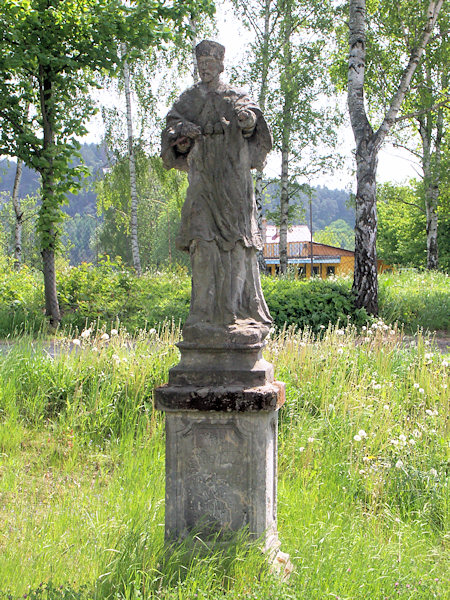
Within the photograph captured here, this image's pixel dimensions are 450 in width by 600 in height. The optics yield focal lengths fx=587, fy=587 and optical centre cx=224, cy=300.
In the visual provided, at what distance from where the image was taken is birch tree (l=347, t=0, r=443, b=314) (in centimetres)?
1085

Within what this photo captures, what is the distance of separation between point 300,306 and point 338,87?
1025 cm

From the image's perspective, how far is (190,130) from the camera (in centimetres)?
333

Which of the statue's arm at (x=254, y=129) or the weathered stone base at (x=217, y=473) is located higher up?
the statue's arm at (x=254, y=129)

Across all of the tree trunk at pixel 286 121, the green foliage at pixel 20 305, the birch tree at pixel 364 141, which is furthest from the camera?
the tree trunk at pixel 286 121

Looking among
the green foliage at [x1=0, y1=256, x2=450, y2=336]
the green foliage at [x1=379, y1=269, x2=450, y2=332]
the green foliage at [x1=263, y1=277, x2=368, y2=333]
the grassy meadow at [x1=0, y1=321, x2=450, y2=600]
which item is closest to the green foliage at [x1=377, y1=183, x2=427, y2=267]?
the green foliage at [x1=379, y1=269, x2=450, y2=332]

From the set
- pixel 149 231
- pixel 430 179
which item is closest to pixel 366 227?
pixel 430 179

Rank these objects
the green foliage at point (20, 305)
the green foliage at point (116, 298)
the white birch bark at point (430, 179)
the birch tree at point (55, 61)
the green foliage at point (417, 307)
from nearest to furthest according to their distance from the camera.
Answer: the birch tree at point (55, 61) → the green foliage at point (20, 305) → the green foliage at point (116, 298) → the green foliage at point (417, 307) → the white birch bark at point (430, 179)

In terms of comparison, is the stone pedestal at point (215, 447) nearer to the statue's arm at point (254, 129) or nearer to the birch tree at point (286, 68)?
the statue's arm at point (254, 129)

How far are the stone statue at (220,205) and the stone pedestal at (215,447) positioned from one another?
0.57 feet

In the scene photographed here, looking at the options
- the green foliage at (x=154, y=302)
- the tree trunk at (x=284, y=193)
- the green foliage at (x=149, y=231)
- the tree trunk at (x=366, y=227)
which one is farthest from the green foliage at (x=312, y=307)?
the green foliage at (x=149, y=231)

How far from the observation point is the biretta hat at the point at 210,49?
332 centimetres

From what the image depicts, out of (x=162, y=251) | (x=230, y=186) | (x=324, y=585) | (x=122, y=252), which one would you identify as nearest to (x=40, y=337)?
(x=230, y=186)

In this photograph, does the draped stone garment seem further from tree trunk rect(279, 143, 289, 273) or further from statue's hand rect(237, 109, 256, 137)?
tree trunk rect(279, 143, 289, 273)

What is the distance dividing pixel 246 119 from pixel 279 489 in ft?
8.33
